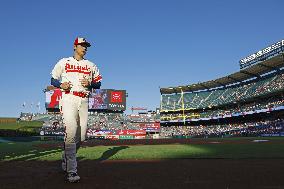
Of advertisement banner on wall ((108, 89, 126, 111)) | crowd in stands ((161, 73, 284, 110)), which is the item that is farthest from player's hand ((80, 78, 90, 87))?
advertisement banner on wall ((108, 89, 126, 111))

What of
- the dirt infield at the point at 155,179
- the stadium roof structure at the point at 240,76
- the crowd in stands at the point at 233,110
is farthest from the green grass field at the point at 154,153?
the stadium roof structure at the point at 240,76

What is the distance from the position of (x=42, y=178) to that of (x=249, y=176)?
2806 mm

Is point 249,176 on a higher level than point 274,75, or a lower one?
lower

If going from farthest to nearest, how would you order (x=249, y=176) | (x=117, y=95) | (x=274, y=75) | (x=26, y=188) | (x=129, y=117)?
1. (x=129, y=117)
2. (x=117, y=95)
3. (x=274, y=75)
4. (x=249, y=176)
5. (x=26, y=188)

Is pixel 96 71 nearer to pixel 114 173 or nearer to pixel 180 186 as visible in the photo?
pixel 114 173

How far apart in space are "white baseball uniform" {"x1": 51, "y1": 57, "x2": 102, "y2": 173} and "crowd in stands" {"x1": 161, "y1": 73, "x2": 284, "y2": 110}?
43.6 m

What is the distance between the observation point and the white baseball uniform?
470 centimetres

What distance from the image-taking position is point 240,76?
58.7m

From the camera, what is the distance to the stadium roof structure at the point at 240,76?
160ft

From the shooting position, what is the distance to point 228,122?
55.9 meters

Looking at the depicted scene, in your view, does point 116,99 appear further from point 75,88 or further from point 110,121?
point 75,88

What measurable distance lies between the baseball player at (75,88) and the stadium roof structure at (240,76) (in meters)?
44.2

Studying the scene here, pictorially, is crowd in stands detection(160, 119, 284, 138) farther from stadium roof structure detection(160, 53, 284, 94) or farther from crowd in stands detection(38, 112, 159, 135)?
stadium roof structure detection(160, 53, 284, 94)

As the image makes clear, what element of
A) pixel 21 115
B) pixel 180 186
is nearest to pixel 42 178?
pixel 180 186
